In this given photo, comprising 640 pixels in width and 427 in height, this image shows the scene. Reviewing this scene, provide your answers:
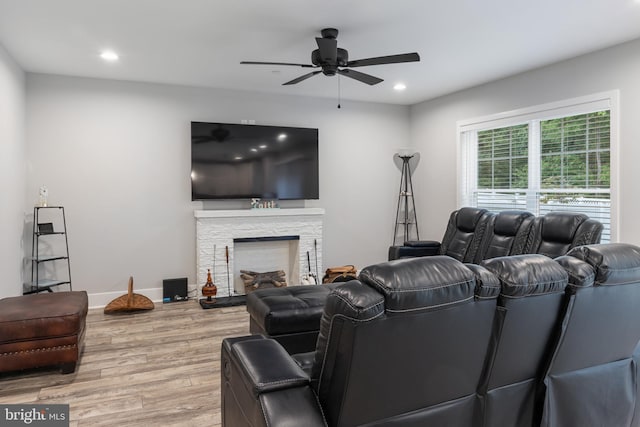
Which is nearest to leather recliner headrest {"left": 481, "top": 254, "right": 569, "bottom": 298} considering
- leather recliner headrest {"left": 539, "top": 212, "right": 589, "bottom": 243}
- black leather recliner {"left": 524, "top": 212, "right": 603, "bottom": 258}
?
black leather recliner {"left": 524, "top": 212, "right": 603, "bottom": 258}

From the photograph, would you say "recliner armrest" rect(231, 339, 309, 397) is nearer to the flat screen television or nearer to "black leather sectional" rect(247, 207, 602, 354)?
"black leather sectional" rect(247, 207, 602, 354)

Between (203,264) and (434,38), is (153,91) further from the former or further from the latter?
(434,38)

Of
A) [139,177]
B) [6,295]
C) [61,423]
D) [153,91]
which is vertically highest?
[153,91]

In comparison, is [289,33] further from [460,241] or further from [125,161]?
[460,241]

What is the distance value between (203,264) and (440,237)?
338 cm

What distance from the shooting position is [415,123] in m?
6.67

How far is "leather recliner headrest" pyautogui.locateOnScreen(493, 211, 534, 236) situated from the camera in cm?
425

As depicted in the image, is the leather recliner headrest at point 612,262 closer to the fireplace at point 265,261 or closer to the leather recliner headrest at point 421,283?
the leather recliner headrest at point 421,283

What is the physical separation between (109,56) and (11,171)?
146cm

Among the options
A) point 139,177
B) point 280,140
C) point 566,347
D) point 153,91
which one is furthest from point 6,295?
point 566,347

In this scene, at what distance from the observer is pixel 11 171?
4137mm

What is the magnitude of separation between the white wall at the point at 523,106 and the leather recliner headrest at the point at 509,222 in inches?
32.8

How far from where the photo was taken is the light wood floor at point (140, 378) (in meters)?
2.58

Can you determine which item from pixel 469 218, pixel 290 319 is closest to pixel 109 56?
pixel 290 319
